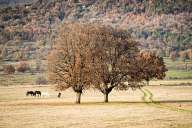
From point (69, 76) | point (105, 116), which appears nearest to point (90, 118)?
point (105, 116)

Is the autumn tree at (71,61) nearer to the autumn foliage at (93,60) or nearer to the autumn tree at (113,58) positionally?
the autumn foliage at (93,60)

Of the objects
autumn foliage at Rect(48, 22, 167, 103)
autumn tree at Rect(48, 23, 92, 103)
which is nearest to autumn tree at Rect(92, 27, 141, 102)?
autumn foliage at Rect(48, 22, 167, 103)

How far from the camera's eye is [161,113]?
199ft

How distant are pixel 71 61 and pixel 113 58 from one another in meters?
7.50

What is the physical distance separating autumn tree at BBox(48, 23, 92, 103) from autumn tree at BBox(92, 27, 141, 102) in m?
1.77

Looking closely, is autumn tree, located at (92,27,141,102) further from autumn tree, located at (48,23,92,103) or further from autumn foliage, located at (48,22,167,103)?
autumn tree, located at (48,23,92,103)

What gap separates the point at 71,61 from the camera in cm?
8600

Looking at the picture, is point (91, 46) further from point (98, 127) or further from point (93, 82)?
point (98, 127)

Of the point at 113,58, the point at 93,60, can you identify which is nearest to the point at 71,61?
the point at 93,60

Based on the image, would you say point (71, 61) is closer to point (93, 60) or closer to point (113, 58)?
point (93, 60)

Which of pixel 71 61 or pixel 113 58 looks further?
pixel 113 58

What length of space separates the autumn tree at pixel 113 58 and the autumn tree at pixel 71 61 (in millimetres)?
1774

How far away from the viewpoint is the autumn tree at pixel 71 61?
84812 mm

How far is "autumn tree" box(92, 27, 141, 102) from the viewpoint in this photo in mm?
86562
